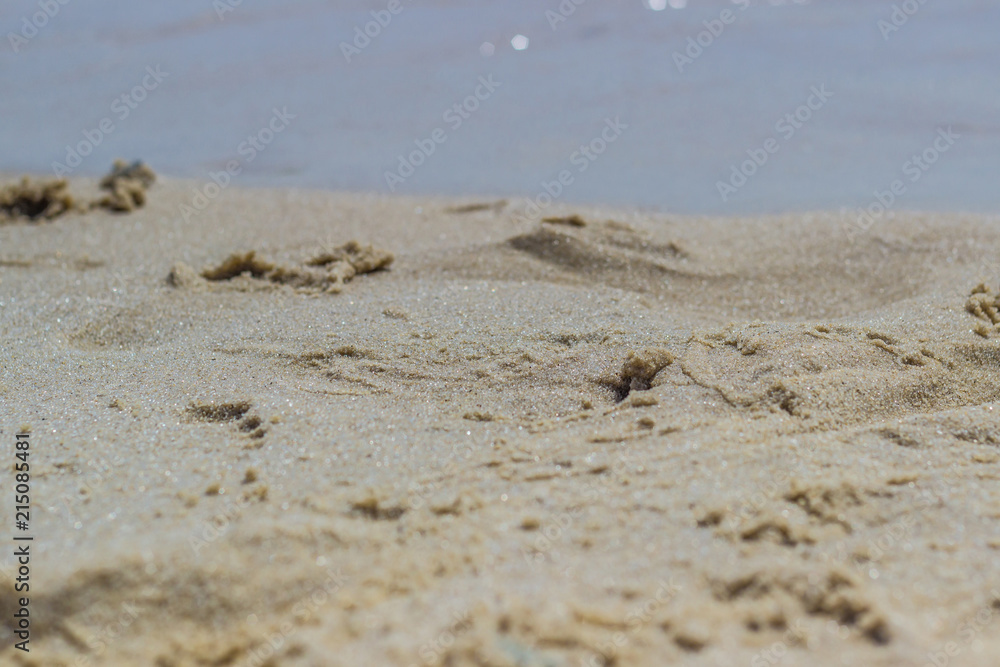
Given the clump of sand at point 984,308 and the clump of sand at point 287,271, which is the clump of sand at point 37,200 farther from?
the clump of sand at point 984,308

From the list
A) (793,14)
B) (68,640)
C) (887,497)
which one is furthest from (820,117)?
(68,640)

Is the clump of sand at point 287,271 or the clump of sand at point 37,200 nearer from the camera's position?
the clump of sand at point 287,271

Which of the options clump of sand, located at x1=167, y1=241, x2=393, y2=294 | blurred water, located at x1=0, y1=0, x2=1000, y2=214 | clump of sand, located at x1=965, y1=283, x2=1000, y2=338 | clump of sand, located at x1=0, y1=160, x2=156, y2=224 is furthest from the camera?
blurred water, located at x1=0, y1=0, x2=1000, y2=214

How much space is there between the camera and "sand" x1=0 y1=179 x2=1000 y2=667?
122 centimetres

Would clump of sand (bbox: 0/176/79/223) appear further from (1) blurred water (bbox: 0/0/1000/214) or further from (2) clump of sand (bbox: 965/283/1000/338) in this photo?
(2) clump of sand (bbox: 965/283/1000/338)

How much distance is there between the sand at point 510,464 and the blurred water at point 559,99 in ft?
4.79

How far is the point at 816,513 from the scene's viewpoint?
4.68 ft

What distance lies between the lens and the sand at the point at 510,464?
4.01 feet

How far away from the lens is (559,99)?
Result: 5.38 meters

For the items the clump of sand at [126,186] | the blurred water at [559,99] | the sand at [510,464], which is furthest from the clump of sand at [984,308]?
the clump of sand at [126,186]

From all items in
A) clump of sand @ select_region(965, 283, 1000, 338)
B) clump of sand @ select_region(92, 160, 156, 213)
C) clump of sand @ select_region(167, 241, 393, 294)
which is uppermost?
clump of sand @ select_region(92, 160, 156, 213)

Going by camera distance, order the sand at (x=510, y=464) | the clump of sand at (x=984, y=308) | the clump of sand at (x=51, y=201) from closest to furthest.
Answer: the sand at (x=510, y=464) < the clump of sand at (x=984, y=308) < the clump of sand at (x=51, y=201)

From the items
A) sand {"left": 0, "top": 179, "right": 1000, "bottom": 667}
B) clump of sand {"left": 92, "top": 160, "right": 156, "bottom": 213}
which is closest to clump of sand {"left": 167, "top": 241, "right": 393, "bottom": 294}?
sand {"left": 0, "top": 179, "right": 1000, "bottom": 667}

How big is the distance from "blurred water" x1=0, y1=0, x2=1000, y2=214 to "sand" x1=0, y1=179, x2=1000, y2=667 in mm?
1460
